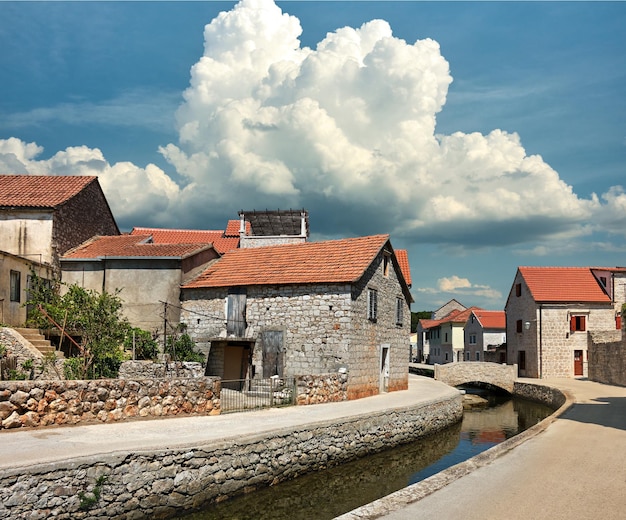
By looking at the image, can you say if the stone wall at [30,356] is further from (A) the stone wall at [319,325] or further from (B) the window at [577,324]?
(B) the window at [577,324]

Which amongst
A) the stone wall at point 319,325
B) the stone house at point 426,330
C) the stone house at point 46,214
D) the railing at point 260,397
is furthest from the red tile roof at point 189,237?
the stone house at point 426,330

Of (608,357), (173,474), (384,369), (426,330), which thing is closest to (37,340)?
(173,474)

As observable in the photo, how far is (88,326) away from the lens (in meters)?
21.3

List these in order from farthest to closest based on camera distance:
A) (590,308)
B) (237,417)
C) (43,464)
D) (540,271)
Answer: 1. (540,271)
2. (590,308)
3. (237,417)
4. (43,464)

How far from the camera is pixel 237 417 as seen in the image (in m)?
16.7

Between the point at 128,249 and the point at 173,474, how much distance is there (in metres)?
18.4

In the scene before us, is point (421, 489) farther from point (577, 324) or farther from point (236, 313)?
point (577, 324)

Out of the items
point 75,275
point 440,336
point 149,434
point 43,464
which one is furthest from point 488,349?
point 43,464

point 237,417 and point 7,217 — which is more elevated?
point 7,217

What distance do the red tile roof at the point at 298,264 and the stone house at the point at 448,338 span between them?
41.8 m

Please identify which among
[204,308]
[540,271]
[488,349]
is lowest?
[488,349]

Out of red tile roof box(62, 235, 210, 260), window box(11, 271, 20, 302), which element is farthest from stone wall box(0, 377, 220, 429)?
window box(11, 271, 20, 302)

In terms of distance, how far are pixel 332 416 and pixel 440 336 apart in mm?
57763

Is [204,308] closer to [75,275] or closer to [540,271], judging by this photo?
[75,275]
